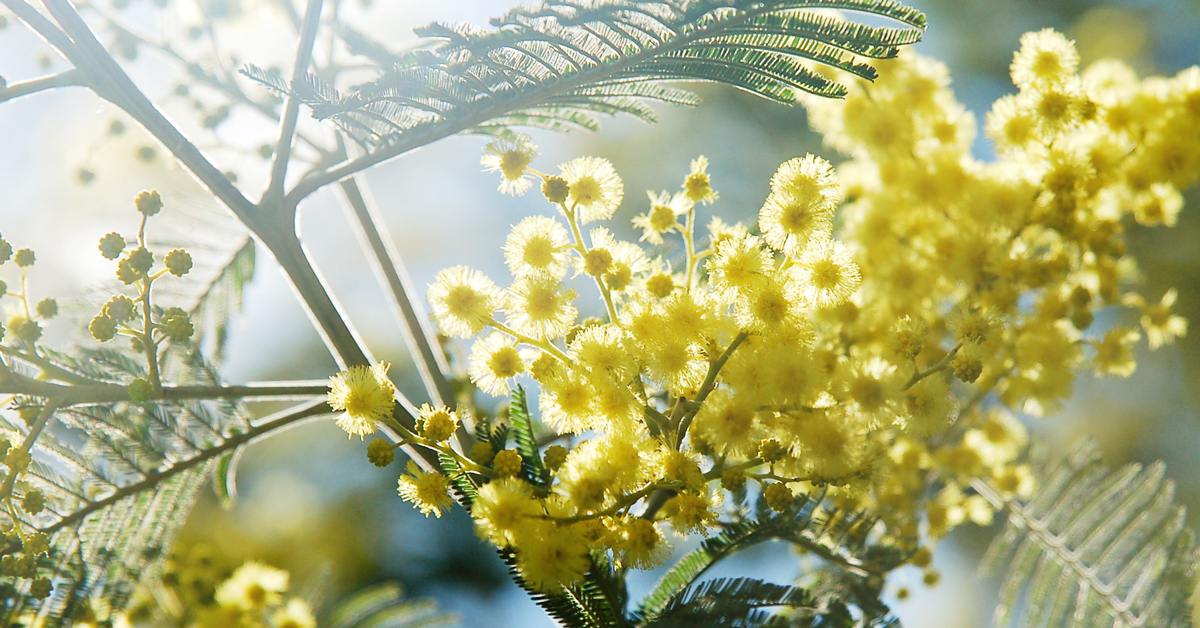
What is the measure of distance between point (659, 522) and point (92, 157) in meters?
2.14

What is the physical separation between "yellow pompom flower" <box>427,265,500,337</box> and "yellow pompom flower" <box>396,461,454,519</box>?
Result: 0.23m

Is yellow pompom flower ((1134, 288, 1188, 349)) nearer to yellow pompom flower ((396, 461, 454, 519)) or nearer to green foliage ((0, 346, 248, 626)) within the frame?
yellow pompom flower ((396, 461, 454, 519))

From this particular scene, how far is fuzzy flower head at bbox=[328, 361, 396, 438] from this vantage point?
3.46 ft

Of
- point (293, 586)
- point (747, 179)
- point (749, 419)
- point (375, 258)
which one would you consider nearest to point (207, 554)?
point (293, 586)

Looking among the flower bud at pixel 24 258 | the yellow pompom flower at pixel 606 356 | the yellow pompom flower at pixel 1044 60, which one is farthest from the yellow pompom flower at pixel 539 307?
the yellow pompom flower at pixel 1044 60

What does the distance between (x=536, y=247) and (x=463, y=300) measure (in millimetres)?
143

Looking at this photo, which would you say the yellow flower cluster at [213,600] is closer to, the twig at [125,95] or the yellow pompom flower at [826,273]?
the twig at [125,95]

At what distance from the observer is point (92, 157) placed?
226 cm

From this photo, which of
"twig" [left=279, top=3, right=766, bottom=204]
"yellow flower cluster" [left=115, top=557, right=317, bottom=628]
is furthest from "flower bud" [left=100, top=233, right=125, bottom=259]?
"yellow flower cluster" [left=115, top=557, right=317, bottom=628]

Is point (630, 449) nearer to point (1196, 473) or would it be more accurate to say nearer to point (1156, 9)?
point (1196, 473)

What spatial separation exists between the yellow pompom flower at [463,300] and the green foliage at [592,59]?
228 mm

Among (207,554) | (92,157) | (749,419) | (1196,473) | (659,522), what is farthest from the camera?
(1196,473)

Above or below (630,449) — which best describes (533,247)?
above

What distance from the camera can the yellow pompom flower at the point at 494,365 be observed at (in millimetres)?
1156
